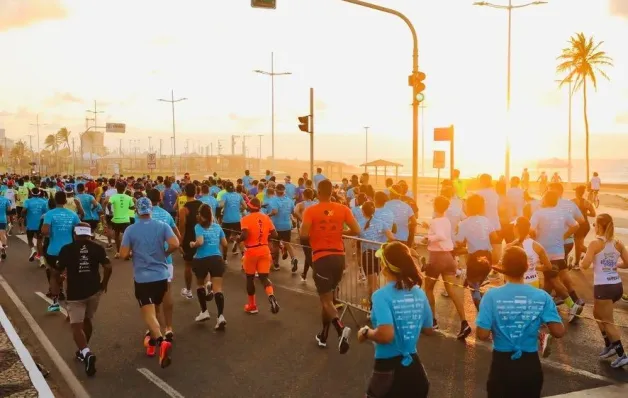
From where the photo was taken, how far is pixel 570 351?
7734 millimetres

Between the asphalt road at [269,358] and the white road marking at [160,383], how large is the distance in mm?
22

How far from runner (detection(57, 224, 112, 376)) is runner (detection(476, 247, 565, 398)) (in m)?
4.76

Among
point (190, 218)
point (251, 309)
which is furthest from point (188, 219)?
point (251, 309)

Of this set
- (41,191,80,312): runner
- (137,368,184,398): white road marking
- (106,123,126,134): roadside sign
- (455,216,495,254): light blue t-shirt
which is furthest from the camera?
(106,123,126,134): roadside sign

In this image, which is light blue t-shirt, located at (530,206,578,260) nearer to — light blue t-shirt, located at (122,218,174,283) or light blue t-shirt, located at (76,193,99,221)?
light blue t-shirt, located at (122,218,174,283)

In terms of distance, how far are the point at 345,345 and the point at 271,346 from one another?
3287 mm

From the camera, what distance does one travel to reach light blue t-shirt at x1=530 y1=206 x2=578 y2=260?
918 centimetres

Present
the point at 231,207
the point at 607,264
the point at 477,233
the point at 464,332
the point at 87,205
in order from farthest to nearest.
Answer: the point at 87,205 < the point at 231,207 < the point at 477,233 < the point at 464,332 < the point at 607,264

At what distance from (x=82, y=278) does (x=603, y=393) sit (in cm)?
599

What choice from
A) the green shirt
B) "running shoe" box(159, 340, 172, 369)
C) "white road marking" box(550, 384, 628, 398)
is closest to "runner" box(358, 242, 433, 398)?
"white road marking" box(550, 384, 628, 398)

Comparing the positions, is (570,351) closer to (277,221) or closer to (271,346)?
(271,346)

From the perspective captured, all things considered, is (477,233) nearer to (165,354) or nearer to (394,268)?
(165,354)

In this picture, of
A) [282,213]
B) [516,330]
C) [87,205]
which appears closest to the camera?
[516,330]

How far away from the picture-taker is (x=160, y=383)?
6.75m
